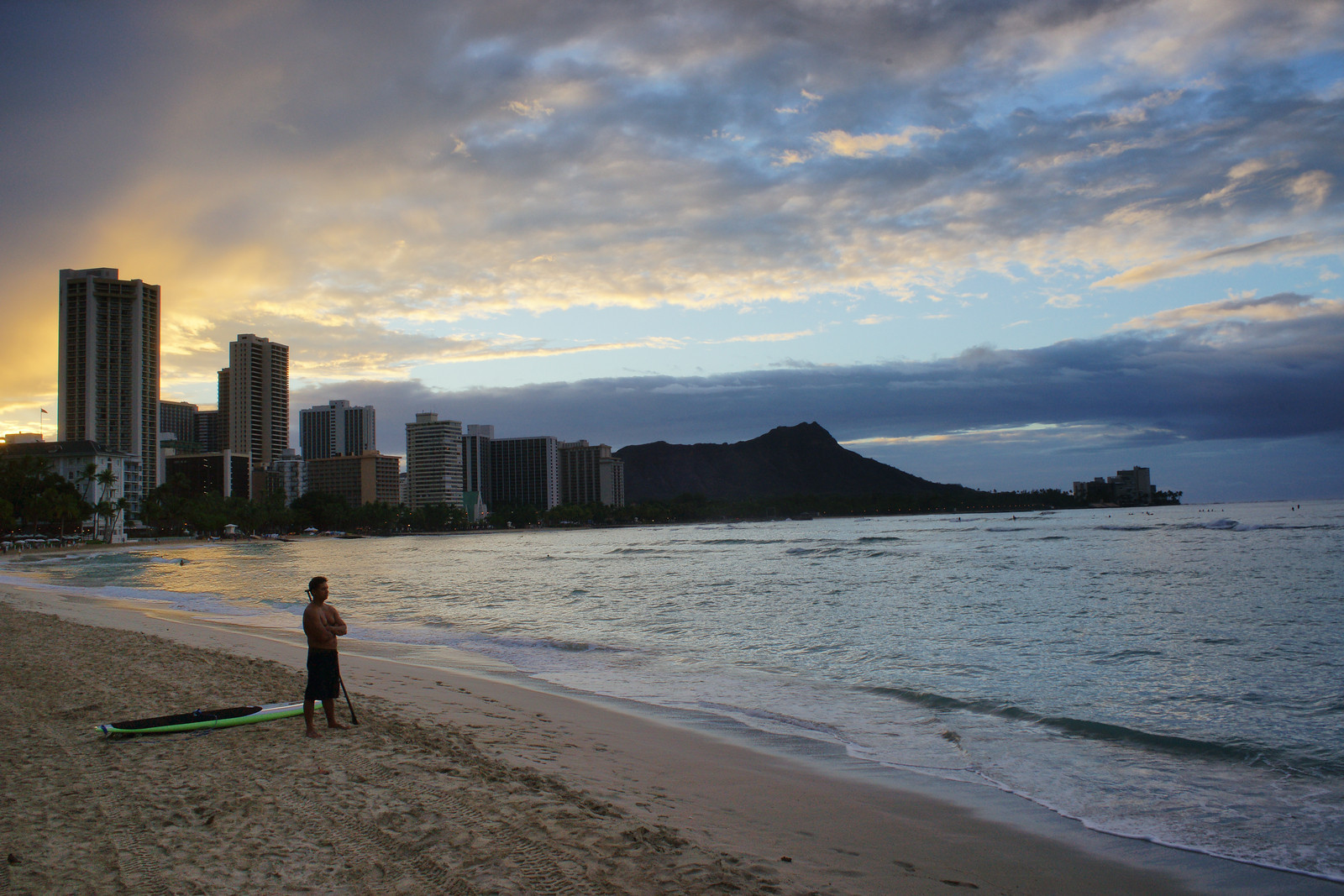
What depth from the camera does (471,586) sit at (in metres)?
34.8

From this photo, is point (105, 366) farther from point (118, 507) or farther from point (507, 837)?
point (507, 837)

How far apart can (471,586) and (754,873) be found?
31.9m

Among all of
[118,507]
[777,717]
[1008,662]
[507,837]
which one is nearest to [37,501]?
[118,507]

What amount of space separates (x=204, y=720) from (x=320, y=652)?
4.85ft

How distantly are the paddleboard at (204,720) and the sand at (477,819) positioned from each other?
19cm

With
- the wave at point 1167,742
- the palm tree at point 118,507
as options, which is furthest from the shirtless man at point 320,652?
the palm tree at point 118,507

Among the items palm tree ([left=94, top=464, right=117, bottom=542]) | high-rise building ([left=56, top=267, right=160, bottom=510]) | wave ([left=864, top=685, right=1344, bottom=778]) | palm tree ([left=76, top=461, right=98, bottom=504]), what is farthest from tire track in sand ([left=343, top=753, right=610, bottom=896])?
high-rise building ([left=56, top=267, right=160, bottom=510])

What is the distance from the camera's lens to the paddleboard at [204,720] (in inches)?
295

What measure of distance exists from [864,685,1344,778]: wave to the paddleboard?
8.37m

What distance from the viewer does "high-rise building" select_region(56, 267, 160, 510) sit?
525 feet

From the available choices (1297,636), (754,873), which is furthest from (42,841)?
(1297,636)

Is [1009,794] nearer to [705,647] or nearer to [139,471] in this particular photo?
[705,647]

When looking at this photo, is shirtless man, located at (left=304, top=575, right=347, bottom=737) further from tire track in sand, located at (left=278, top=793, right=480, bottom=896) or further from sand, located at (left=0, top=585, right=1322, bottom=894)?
tire track in sand, located at (left=278, top=793, right=480, bottom=896)

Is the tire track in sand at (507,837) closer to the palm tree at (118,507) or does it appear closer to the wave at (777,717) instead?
the wave at (777,717)
